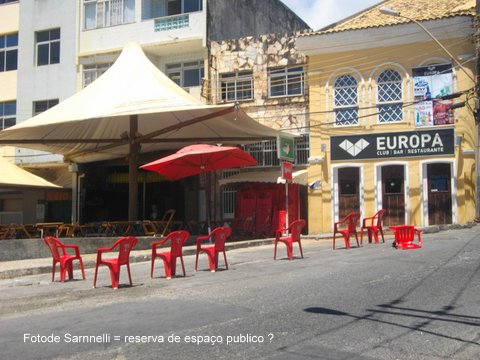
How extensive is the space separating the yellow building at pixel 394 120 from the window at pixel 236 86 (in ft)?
9.72

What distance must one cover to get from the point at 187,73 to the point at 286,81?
15.9ft

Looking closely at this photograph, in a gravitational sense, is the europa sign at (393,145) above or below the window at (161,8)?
below

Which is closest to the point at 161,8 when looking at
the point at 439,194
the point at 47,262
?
the point at 439,194

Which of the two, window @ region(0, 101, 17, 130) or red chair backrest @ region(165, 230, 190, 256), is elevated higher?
window @ region(0, 101, 17, 130)

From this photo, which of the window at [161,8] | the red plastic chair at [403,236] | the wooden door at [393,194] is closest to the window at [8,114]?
the window at [161,8]

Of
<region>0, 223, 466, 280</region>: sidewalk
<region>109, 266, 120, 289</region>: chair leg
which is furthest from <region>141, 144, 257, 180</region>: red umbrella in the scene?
<region>109, 266, 120, 289</region>: chair leg

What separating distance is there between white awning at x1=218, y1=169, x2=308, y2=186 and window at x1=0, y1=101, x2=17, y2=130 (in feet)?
39.5

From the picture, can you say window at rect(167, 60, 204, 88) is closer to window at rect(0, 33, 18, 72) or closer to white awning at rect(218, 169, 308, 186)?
white awning at rect(218, 169, 308, 186)

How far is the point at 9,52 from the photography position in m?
28.4

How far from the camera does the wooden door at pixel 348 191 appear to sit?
21.8m

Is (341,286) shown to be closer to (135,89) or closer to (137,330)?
(137,330)

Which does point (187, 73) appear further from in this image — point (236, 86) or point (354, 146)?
point (354, 146)

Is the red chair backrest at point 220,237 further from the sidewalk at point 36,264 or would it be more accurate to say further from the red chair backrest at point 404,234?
the red chair backrest at point 404,234

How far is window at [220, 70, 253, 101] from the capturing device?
951 inches
